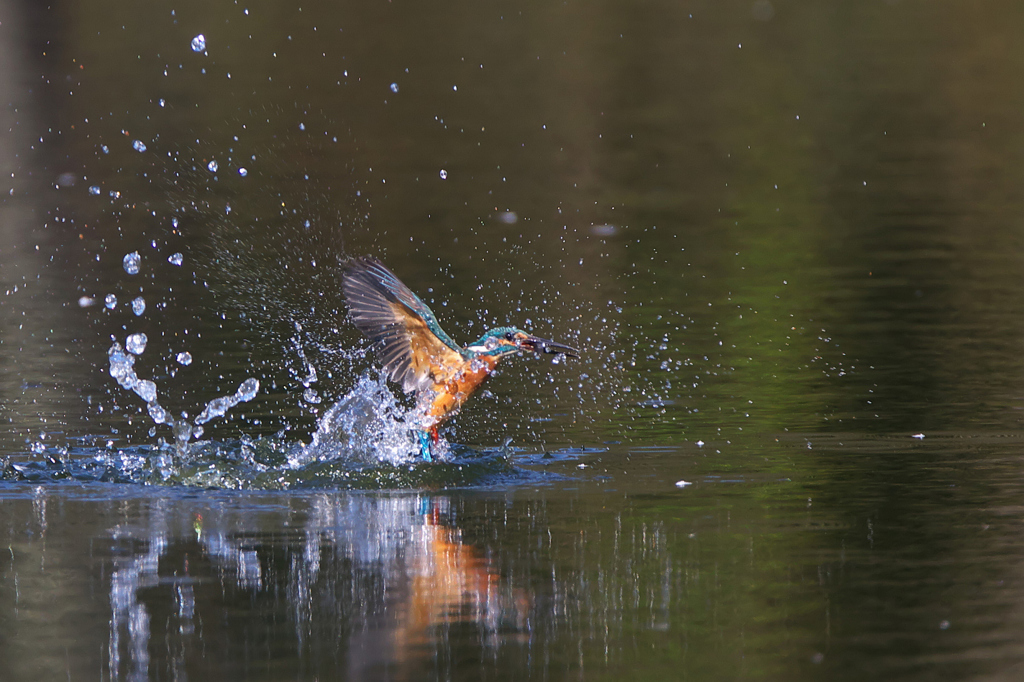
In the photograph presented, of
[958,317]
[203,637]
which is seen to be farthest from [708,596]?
[958,317]

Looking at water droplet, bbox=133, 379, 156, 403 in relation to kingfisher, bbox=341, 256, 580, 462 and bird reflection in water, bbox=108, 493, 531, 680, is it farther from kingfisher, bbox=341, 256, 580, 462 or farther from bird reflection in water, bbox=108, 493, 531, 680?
bird reflection in water, bbox=108, 493, 531, 680

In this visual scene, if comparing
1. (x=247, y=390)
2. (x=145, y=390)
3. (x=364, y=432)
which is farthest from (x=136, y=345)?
(x=364, y=432)

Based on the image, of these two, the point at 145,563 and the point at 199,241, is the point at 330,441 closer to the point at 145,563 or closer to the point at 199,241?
the point at 145,563

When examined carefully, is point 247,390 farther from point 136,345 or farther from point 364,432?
point 364,432

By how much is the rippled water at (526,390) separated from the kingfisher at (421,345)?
0.23 meters

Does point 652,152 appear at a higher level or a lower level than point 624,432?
higher

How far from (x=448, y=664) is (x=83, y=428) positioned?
4.55 metres

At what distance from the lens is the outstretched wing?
8.42 metres

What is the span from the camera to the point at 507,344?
8.50 meters

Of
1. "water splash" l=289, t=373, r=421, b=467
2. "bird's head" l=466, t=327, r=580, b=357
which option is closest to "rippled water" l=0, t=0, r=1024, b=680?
"water splash" l=289, t=373, r=421, b=467

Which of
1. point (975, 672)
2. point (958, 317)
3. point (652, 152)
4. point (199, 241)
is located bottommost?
point (975, 672)

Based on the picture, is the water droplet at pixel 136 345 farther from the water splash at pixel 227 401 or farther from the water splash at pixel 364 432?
the water splash at pixel 364 432

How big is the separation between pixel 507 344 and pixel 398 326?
0.58 meters

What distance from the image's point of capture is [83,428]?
30.0 feet
